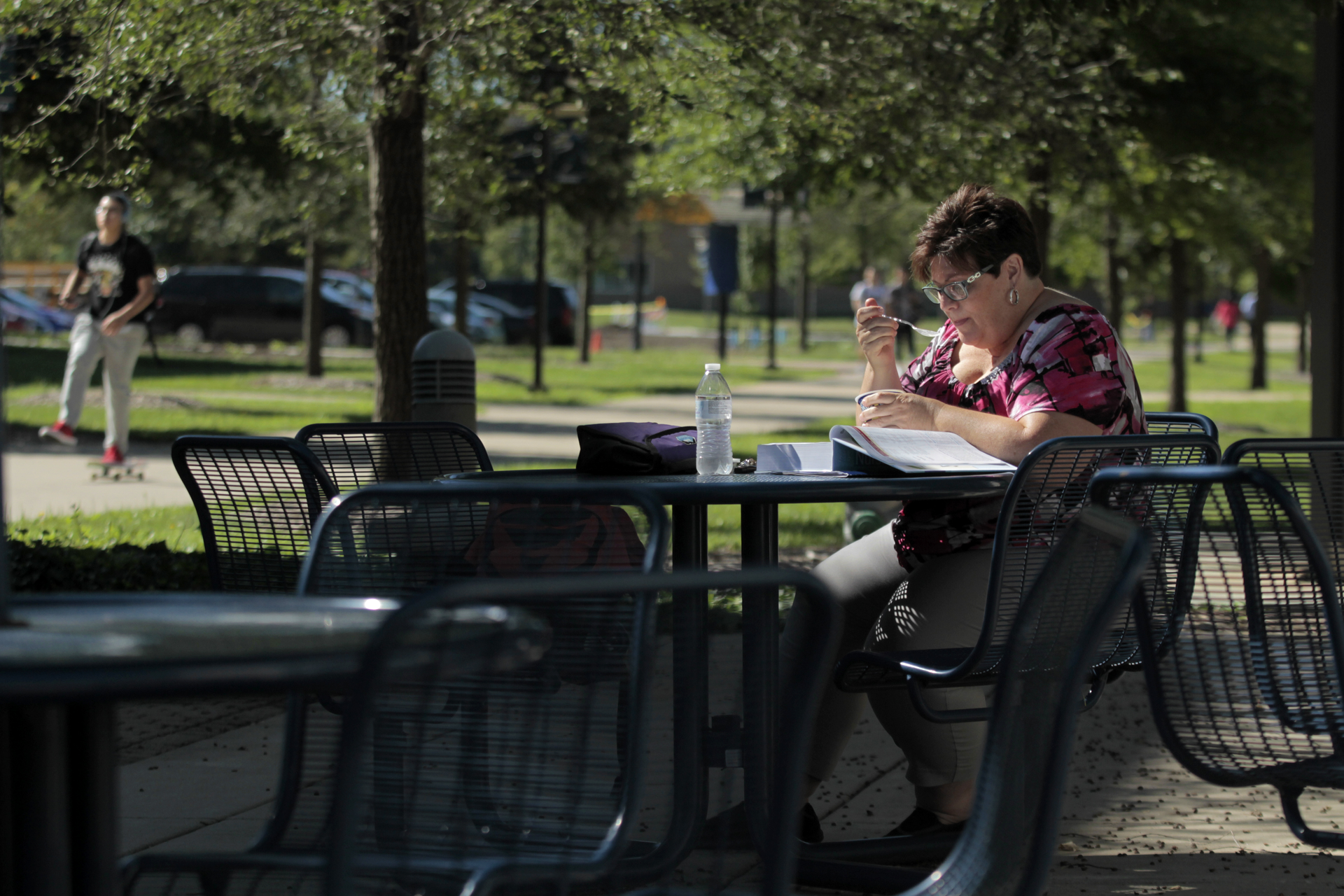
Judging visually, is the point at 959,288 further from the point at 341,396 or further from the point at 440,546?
the point at 341,396

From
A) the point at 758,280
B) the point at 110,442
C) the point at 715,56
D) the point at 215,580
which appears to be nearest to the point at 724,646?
the point at 215,580

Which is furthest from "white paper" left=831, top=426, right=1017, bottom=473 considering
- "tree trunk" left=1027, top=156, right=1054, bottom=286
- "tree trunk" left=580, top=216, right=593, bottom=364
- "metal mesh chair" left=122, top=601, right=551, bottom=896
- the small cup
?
"tree trunk" left=580, top=216, right=593, bottom=364

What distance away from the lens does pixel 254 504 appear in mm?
3447

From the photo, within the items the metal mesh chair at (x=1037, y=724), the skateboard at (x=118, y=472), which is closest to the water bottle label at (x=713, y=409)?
the metal mesh chair at (x=1037, y=724)

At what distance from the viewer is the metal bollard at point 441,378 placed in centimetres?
622

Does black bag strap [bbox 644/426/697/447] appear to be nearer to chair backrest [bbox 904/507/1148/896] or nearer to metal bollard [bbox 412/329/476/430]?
chair backrest [bbox 904/507/1148/896]

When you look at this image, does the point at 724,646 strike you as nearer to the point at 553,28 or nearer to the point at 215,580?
the point at 215,580

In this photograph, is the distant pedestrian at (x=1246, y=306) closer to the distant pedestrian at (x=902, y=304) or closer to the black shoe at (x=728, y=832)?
the distant pedestrian at (x=902, y=304)

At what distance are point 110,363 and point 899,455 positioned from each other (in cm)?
883

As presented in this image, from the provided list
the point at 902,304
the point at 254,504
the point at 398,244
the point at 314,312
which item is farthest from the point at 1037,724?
the point at 902,304

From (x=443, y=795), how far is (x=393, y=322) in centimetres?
600

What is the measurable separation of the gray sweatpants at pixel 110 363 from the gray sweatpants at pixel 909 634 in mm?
8081

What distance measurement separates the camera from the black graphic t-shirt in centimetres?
1056

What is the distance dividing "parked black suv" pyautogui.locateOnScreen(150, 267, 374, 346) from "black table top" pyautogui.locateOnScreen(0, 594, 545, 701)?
3168 centimetres
